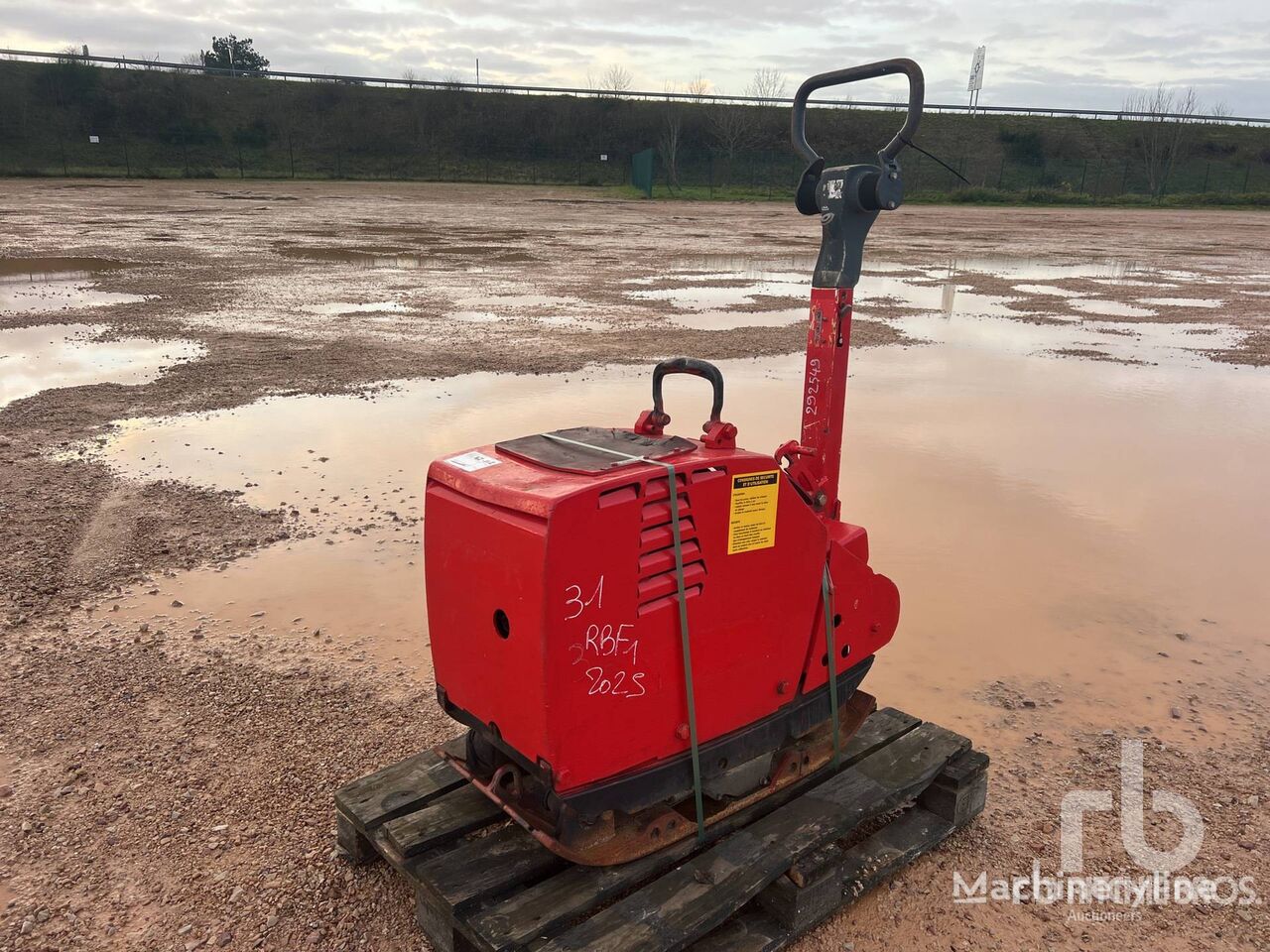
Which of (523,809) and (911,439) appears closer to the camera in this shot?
(523,809)

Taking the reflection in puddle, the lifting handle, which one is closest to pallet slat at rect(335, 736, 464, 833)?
the lifting handle

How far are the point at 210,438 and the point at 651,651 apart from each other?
18.0 feet

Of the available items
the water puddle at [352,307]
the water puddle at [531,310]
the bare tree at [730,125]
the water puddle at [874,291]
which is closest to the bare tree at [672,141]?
the bare tree at [730,125]

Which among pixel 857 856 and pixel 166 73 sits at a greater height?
pixel 166 73

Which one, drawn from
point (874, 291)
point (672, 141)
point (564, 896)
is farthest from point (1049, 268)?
point (672, 141)

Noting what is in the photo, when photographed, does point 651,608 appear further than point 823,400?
No

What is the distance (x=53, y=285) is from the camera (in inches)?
522

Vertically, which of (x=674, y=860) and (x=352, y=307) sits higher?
(x=352, y=307)

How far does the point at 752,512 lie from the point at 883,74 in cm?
154

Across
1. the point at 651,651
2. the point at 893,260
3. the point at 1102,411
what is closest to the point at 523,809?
the point at 651,651

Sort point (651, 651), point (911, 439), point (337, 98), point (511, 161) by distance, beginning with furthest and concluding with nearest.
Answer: point (337, 98)
point (511, 161)
point (911, 439)
point (651, 651)

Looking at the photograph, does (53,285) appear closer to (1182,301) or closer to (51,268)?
(51,268)

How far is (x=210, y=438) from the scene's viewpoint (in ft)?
21.7

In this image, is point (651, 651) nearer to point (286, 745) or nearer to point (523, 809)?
point (523, 809)
